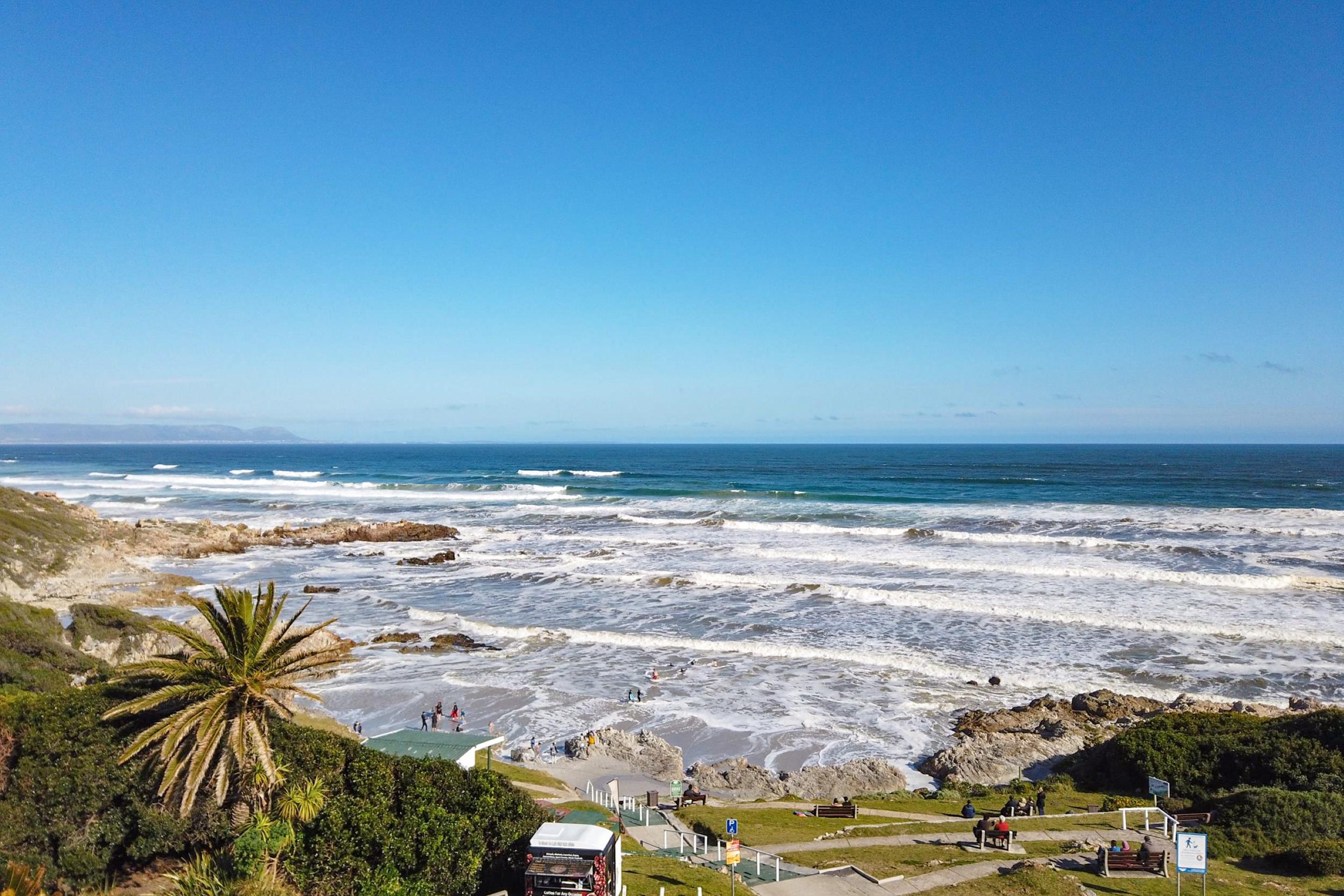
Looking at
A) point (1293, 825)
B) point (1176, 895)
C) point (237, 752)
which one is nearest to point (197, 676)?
point (237, 752)

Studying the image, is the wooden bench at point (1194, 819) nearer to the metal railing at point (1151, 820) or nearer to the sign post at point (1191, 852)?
the metal railing at point (1151, 820)

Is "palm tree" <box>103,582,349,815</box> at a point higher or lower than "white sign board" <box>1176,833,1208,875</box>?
higher

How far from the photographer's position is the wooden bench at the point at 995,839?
49.1 ft

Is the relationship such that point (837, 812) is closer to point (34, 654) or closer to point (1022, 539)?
point (34, 654)

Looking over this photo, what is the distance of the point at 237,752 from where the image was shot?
11.0m

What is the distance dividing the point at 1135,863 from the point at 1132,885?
73 cm

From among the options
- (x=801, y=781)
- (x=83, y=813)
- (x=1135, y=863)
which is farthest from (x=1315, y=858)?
(x=83, y=813)

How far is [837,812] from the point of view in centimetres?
1752

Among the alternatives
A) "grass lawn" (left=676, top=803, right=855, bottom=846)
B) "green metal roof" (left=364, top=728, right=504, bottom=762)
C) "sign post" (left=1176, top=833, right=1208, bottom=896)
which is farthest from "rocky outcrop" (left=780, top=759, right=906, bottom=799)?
"sign post" (left=1176, top=833, right=1208, bottom=896)

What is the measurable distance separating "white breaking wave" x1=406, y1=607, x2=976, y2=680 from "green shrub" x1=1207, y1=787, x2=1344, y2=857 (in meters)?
12.0

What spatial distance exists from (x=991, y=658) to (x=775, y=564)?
19.0m

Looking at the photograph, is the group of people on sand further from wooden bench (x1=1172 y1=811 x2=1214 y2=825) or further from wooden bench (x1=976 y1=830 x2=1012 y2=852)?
wooden bench (x1=1172 y1=811 x2=1214 y2=825)

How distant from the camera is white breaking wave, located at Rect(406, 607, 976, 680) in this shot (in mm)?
29044

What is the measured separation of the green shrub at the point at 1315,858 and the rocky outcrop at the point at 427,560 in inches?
1739
